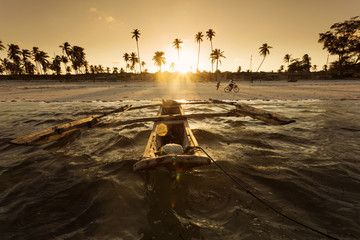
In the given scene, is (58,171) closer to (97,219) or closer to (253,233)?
(97,219)

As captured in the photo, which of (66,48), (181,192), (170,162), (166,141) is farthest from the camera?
(66,48)

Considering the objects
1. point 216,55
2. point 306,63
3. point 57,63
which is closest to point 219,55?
point 216,55

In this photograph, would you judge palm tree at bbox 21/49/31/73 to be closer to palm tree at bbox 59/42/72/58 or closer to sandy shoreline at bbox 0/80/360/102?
palm tree at bbox 59/42/72/58

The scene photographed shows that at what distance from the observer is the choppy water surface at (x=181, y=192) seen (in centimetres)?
216

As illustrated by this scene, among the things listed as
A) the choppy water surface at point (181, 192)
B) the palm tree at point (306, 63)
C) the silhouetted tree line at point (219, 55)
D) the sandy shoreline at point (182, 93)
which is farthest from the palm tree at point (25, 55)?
the palm tree at point (306, 63)

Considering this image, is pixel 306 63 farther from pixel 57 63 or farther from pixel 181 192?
pixel 57 63

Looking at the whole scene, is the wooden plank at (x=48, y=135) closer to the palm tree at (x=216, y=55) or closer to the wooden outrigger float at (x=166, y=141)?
the wooden outrigger float at (x=166, y=141)

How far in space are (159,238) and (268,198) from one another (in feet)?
6.58

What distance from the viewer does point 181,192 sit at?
9.32 feet

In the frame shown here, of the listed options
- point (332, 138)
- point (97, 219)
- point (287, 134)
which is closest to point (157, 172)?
point (97, 219)

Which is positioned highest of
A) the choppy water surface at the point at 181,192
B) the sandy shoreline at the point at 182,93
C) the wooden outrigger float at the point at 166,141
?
the sandy shoreline at the point at 182,93

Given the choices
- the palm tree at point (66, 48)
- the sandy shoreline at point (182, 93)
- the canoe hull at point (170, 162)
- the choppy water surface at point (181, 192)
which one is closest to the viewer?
the choppy water surface at point (181, 192)

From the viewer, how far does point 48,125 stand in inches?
286

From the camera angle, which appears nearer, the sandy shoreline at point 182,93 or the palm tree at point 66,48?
the sandy shoreline at point 182,93
